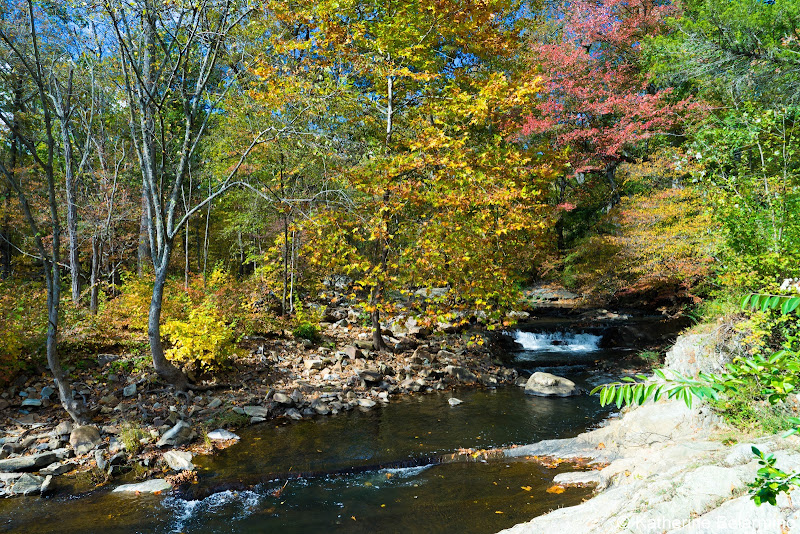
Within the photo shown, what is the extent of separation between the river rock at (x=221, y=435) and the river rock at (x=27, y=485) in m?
2.00

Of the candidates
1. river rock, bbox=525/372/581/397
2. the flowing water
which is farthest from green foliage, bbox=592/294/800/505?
river rock, bbox=525/372/581/397

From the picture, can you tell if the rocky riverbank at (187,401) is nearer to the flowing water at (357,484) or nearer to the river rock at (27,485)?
the river rock at (27,485)

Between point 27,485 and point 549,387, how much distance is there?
832 cm

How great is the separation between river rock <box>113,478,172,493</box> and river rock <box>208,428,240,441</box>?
1362mm

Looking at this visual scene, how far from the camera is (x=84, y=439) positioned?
607cm

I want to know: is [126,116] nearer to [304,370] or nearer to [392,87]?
[392,87]

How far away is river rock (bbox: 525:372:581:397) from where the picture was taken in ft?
29.5

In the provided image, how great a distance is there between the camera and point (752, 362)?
148 cm

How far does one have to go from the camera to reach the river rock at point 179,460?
5666 millimetres

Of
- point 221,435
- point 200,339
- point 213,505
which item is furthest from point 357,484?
point 200,339

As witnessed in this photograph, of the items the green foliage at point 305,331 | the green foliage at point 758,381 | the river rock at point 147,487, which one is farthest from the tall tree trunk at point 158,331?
the green foliage at point 758,381

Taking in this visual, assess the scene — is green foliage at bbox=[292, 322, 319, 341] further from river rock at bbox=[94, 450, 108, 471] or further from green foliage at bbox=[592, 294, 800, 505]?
green foliage at bbox=[592, 294, 800, 505]

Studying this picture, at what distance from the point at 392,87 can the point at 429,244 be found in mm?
4066

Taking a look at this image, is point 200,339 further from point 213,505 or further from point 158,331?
point 213,505
